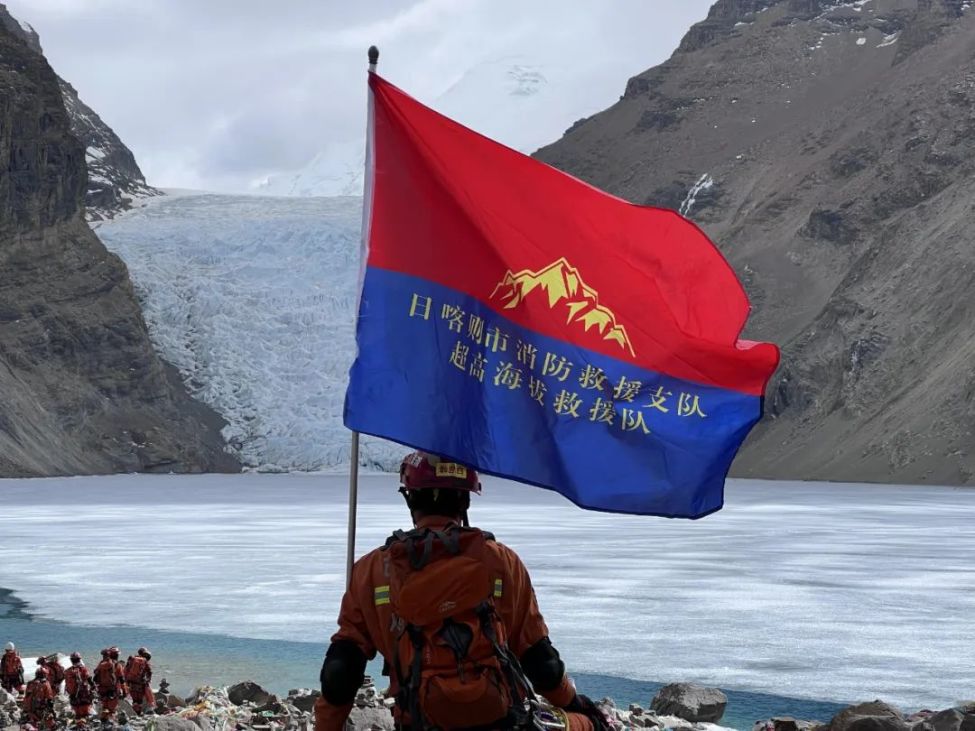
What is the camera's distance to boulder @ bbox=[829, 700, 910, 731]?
10.1 metres

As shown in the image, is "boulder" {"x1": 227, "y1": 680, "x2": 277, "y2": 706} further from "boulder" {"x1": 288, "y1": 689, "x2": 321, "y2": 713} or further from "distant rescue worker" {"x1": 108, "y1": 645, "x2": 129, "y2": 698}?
"distant rescue worker" {"x1": 108, "y1": 645, "x2": 129, "y2": 698}

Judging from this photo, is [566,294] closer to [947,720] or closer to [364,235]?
[364,235]

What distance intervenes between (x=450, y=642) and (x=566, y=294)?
8.51 ft

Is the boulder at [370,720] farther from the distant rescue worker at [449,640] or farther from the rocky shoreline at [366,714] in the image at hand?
the distant rescue worker at [449,640]

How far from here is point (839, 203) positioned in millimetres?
134250

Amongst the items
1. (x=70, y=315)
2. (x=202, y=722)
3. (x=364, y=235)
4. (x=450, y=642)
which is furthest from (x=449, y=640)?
(x=70, y=315)

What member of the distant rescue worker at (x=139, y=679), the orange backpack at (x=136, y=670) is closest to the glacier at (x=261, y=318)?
the distant rescue worker at (x=139, y=679)

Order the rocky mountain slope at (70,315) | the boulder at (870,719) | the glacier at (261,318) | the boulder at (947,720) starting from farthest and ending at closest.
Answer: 1. the glacier at (261,318)
2. the rocky mountain slope at (70,315)
3. the boulder at (947,720)
4. the boulder at (870,719)

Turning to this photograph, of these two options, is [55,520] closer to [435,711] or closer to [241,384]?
[435,711]

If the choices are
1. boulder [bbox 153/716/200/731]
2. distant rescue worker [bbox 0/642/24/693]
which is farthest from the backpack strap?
distant rescue worker [bbox 0/642/24/693]

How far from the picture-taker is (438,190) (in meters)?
6.84

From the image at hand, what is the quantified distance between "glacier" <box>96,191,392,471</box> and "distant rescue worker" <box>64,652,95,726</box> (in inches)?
3230

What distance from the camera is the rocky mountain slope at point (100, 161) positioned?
130 meters

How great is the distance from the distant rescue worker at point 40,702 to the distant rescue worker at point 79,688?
6.0 inches
